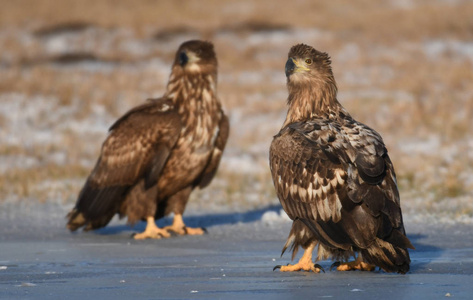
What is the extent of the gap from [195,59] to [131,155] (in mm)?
1401

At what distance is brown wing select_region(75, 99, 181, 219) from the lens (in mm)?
10039

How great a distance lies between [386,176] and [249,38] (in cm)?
2717

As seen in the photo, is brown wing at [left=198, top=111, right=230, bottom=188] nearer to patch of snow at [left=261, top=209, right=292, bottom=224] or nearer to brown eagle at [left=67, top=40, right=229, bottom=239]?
brown eagle at [left=67, top=40, right=229, bottom=239]

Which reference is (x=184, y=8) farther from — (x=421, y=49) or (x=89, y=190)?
(x=89, y=190)

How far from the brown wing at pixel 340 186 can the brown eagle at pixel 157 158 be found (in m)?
3.00

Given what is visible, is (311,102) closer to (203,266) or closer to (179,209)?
(203,266)

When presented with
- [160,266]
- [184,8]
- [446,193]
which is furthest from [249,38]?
[160,266]

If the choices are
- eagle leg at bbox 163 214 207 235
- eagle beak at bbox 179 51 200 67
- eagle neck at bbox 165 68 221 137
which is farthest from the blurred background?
eagle beak at bbox 179 51 200 67

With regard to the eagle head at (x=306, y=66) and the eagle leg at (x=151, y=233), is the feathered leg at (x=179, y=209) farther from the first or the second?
the eagle head at (x=306, y=66)

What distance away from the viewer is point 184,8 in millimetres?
41969

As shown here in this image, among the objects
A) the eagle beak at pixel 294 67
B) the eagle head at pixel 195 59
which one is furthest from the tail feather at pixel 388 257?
the eagle head at pixel 195 59

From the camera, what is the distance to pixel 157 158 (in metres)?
10.0

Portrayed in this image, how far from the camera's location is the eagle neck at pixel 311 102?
7.75m

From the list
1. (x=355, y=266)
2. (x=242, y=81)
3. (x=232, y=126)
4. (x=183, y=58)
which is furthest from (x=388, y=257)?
(x=242, y=81)
